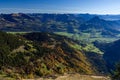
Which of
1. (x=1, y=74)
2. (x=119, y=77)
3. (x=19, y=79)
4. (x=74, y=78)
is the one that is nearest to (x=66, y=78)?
(x=74, y=78)

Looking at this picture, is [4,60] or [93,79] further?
[4,60]

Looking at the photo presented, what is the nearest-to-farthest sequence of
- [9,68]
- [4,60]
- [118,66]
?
[118,66]
[9,68]
[4,60]

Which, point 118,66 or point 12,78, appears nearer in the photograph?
point 118,66

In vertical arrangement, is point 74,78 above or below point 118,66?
below

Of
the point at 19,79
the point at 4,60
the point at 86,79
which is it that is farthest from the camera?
the point at 4,60

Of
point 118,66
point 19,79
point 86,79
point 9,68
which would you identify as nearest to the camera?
point 118,66

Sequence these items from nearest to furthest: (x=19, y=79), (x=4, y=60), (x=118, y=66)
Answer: (x=118, y=66), (x=19, y=79), (x=4, y=60)

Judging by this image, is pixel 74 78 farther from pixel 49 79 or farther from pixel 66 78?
pixel 49 79

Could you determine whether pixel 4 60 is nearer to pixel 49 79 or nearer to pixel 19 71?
pixel 19 71

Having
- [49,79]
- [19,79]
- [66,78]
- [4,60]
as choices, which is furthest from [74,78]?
[4,60]
